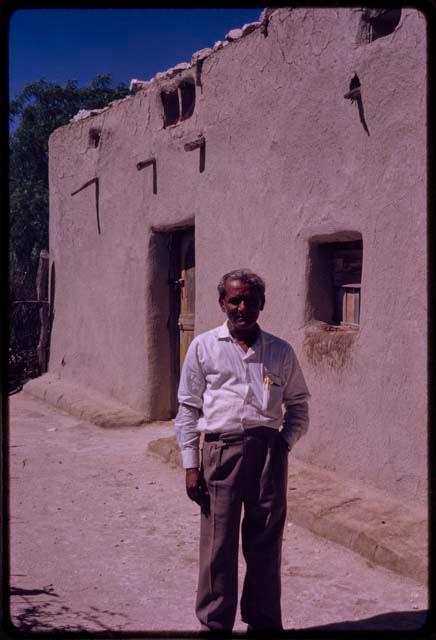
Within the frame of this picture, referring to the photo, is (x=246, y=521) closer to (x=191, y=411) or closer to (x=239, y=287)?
Result: (x=191, y=411)

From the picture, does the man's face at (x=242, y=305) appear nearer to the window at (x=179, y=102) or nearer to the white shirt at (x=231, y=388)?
the white shirt at (x=231, y=388)

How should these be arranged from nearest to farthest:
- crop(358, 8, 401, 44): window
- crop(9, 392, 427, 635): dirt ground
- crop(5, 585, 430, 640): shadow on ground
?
crop(5, 585, 430, 640): shadow on ground
crop(9, 392, 427, 635): dirt ground
crop(358, 8, 401, 44): window

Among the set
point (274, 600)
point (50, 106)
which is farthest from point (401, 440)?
point (50, 106)

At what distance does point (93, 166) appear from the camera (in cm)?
982

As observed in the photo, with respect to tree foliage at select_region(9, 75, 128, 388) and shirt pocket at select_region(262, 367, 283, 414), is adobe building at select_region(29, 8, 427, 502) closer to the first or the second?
shirt pocket at select_region(262, 367, 283, 414)

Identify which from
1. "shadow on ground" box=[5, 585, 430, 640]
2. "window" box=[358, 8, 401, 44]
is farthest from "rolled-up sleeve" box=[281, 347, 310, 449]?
"window" box=[358, 8, 401, 44]

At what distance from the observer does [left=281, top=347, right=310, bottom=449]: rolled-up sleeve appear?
10.4 feet

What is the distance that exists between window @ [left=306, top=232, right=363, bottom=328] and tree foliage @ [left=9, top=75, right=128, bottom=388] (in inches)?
547

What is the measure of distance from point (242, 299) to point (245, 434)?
54 cm

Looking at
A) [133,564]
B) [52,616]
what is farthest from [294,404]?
[133,564]

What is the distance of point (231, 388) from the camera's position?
305cm

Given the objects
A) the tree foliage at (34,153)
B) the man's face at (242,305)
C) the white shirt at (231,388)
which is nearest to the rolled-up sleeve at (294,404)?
the white shirt at (231,388)

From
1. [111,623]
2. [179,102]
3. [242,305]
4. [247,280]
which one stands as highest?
[179,102]

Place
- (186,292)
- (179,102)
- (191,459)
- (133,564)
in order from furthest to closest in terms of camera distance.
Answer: (186,292) < (179,102) < (133,564) < (191,459)
